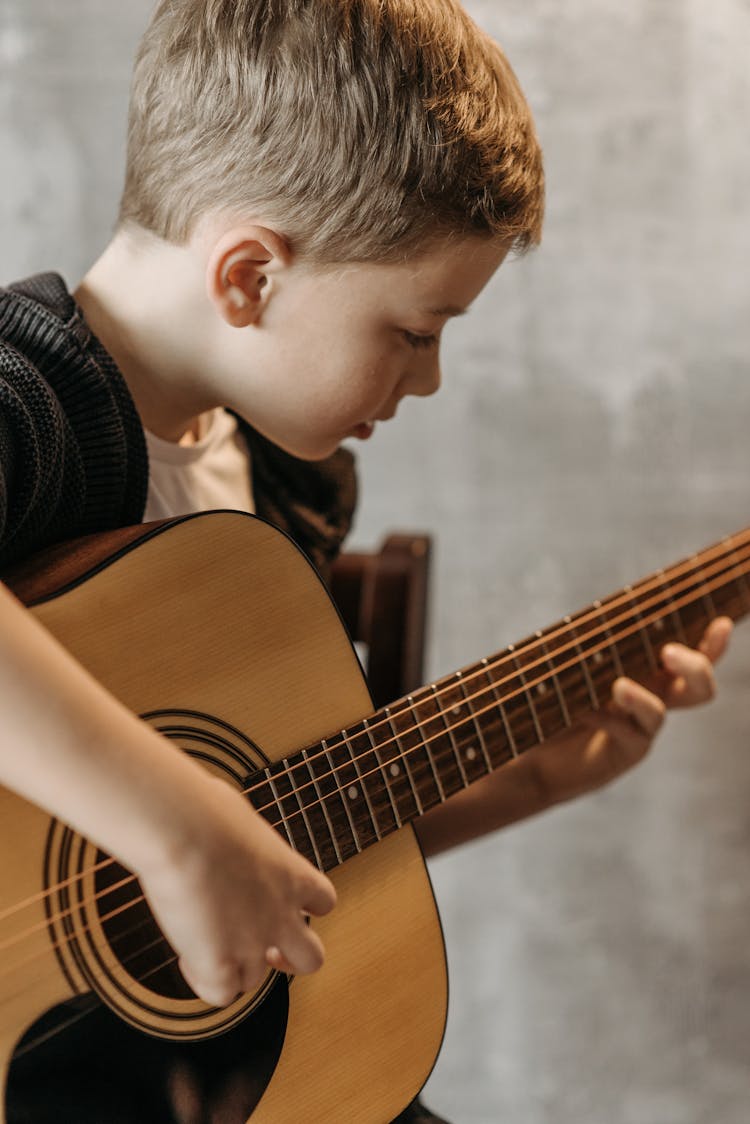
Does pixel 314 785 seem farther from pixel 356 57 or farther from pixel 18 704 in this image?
pixel 356 57

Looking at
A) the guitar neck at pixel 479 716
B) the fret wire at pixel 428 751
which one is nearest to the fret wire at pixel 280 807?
the guitar neck at pixel 479 716

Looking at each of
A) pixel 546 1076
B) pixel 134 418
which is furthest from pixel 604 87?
pixel 546 1076

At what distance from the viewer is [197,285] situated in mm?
655

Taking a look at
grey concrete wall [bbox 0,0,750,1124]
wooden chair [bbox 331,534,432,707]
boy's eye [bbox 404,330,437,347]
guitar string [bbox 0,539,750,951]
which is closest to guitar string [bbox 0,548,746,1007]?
guitar string [bbox 0,539,750,951]

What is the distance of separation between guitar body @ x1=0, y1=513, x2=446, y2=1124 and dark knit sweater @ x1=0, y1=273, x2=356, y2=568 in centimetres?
6

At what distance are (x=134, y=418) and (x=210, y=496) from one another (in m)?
0.18

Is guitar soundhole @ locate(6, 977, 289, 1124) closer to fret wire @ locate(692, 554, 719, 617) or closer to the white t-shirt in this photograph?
the white t-shirt

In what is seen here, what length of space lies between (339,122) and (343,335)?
121 mm

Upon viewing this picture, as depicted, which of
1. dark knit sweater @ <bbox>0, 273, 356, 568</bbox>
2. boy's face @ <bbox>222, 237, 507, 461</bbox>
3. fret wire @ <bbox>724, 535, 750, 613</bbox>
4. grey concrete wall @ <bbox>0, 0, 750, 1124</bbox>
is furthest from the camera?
grey concrete wall @ <bbox>0, 0, 750, 1124</bbox>

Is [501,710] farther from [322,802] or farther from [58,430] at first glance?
[58,430]

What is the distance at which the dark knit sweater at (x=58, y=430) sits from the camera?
53cm

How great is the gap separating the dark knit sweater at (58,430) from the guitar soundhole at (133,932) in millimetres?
174

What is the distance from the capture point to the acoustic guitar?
1.53 feet

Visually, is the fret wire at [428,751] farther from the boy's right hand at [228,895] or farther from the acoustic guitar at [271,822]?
the boy's right hand at [228,895]
